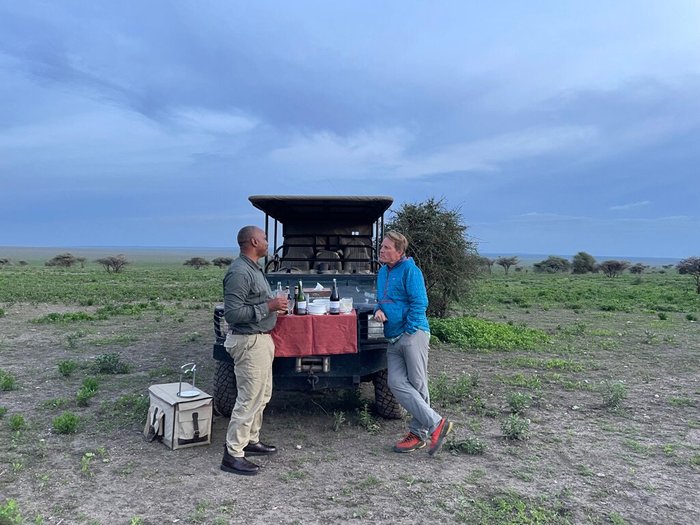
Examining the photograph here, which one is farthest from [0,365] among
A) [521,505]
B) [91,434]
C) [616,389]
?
[616,389]

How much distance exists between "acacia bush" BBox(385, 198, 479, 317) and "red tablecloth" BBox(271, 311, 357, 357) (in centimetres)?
794

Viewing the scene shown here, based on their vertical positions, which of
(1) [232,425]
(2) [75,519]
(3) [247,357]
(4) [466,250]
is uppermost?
(4) [466,250]

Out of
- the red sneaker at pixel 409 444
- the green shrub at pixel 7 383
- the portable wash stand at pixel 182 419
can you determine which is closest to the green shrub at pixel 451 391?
the red sneaker at pixel 409 444

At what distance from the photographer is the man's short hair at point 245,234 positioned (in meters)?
4.70

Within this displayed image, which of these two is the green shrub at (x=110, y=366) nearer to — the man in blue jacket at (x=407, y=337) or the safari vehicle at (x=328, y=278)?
the safari vehicle at (x=328, y=278)

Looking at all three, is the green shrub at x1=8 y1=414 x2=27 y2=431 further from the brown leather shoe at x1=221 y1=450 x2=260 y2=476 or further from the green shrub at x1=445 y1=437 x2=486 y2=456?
the green shrub at x1=445 y1=437 x2=486 y2=456

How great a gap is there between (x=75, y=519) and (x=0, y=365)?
256 inches

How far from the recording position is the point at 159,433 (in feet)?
17.7

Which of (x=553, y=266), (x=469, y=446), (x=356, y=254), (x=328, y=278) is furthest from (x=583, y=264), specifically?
(x=469, y=446)

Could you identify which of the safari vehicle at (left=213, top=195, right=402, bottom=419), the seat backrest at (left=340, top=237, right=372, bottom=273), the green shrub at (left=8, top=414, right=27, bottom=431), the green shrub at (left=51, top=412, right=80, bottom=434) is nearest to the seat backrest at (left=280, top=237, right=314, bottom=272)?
the safari vehicle at (left=213, top=195, right=402, bottom=419)

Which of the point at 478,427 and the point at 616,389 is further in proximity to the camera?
the point at 616,389

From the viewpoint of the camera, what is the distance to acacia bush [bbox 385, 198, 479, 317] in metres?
13.1

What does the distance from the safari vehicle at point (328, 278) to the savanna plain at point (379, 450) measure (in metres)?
0.55

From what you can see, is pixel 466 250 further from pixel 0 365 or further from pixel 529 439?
pixel 0 365
